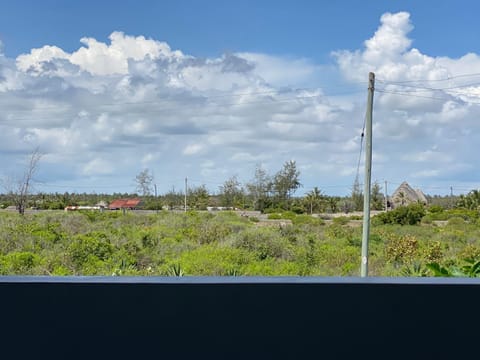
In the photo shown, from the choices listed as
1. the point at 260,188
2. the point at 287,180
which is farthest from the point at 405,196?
the point at 260,188

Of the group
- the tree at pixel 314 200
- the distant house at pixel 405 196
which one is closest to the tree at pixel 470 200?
the distant house at pixel 405 196

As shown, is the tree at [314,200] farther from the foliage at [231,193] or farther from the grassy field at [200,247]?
the grassy field at [200,247]

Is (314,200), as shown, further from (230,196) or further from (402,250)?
(402,250)

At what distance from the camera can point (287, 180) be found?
50.6 ft

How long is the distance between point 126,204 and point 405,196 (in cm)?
826

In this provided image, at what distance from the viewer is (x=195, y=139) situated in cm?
1148

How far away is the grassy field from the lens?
29.3ft

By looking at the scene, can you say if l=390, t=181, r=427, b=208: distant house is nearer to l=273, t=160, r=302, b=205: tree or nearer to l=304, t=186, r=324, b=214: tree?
l=304, t=186, r=324, b=214: tree

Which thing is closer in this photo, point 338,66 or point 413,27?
point 413,27
